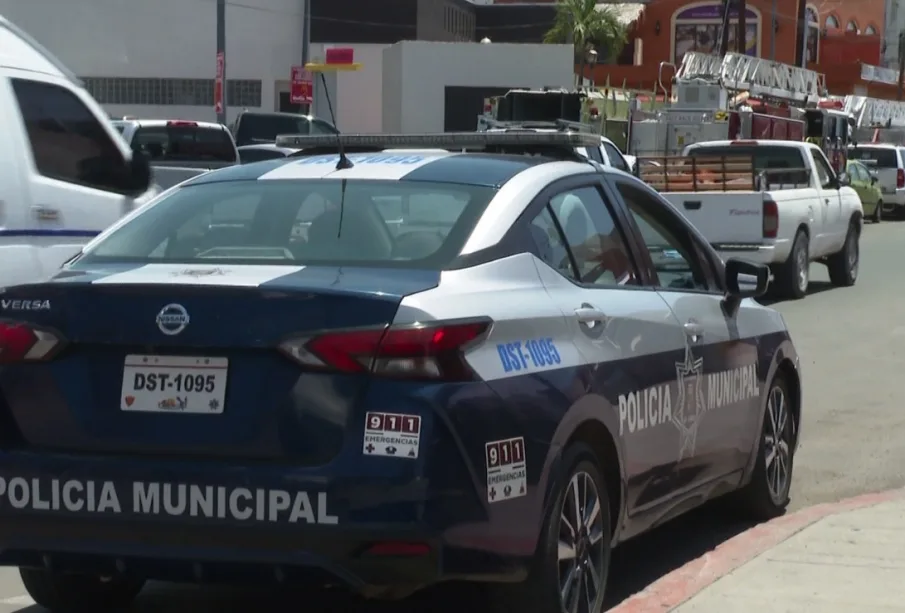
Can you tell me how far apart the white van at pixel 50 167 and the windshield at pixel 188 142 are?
40.5 feet

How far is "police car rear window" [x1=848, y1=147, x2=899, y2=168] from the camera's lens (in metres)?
40.0

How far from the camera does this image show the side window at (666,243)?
652 cm

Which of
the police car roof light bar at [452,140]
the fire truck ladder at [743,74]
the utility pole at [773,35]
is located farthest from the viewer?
the utility pole at [773,35]

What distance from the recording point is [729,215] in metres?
17.9

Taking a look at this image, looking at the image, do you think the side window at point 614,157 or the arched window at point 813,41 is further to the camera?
the arched window at point 813,41

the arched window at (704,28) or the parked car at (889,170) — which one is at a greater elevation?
the arched window at (704,28)

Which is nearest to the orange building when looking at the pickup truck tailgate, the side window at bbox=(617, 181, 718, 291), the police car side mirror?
the pickup truck tailgate

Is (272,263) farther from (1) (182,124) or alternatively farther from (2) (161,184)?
(1) (182,124)

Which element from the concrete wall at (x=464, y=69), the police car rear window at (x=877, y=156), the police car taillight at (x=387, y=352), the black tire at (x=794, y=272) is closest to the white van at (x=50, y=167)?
the police car taillight at (x=387, y=352)

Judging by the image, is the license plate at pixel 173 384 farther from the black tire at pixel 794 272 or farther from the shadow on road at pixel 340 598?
the black tire at pixel 794 272

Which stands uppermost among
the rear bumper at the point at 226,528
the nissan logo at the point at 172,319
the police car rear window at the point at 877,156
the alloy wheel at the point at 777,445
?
the nissan logo at the point at 172,319

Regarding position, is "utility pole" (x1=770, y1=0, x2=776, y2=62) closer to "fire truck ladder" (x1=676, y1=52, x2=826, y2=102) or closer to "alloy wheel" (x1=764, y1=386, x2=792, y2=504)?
"fire truck ladder" (x1=676, y1=52, x2=826, y2=102)

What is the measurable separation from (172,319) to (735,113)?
30.7m

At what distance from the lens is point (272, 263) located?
5.09m
